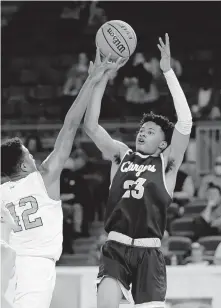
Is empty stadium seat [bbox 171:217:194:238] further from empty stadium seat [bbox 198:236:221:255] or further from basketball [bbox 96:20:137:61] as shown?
basketball [bbox 96:20:137:61]

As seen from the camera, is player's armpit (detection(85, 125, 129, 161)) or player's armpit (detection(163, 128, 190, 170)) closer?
player's armpit (detection(163, 128, 190, 170))

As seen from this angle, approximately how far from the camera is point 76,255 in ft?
29.3

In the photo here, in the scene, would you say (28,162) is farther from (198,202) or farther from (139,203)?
(198,202)

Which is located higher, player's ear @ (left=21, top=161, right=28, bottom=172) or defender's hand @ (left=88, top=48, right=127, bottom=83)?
defender's hand @ (left=88, top=48, right=127, bottom=83)

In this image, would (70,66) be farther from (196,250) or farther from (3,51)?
(196,250)

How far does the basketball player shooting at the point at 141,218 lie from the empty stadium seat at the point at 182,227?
3.80 meters

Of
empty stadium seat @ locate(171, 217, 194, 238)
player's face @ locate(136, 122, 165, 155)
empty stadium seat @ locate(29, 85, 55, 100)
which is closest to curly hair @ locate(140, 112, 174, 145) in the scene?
player's face @ locate(136, 122, 165, 155)

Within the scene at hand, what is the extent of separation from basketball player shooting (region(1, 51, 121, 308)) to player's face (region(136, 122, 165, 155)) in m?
0.42

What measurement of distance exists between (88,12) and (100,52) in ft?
21.0

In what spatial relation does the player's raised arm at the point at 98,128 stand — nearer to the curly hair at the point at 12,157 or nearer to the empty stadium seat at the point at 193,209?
the curly hair at the point at 12,157

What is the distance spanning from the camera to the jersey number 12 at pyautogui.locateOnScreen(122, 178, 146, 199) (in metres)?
4.91

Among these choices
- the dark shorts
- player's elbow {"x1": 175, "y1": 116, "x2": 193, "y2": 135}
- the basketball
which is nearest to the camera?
the dark shorts

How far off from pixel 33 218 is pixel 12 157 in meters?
0.44

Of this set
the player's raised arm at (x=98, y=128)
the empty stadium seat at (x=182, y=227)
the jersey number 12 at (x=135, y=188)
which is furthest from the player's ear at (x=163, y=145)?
the empty stadium seat at (x=182, y=227)
